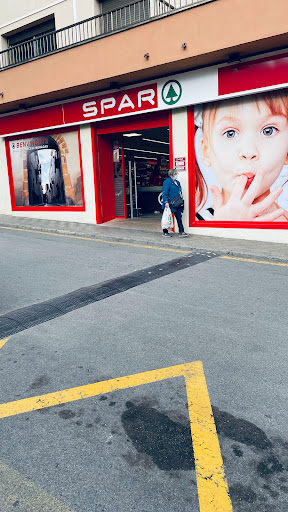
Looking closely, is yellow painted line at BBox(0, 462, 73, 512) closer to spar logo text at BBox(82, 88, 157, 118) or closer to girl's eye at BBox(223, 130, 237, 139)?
girl's eye at BBox(223, 130, 237, 139)

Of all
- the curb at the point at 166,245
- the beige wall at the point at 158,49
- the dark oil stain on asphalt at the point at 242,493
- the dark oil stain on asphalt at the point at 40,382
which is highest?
the beige wall at the point at 158,49

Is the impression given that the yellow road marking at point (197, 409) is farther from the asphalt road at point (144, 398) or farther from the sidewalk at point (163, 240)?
the sidewalk at point (163, 240)

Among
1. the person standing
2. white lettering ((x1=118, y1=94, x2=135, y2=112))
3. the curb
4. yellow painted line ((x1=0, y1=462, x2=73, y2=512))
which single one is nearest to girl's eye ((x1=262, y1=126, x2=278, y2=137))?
the person standing

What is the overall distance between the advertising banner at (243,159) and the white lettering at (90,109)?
11.5 feet

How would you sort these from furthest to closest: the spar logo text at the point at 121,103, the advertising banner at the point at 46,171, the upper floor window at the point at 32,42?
the upper floor window at the point at 32,42
the advertising banner at the point at 46,171
the spar logo text at the point at 121,103

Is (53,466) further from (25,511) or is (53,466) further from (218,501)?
(218,501)

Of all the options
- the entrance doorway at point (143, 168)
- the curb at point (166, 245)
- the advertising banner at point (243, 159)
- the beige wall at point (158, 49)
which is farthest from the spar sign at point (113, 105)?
the curb at point (166, 245)

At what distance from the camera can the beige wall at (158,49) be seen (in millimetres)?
8055

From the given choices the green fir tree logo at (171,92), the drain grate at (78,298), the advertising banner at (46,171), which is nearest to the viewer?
the drain grate at (78,298)

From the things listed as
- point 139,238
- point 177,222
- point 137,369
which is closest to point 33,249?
point 139,238

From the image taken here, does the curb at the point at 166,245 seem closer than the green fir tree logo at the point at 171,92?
Yes

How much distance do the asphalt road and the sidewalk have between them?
81.0 inches

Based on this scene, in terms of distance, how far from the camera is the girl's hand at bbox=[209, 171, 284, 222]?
371 inches

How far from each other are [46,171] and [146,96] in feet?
16.6
